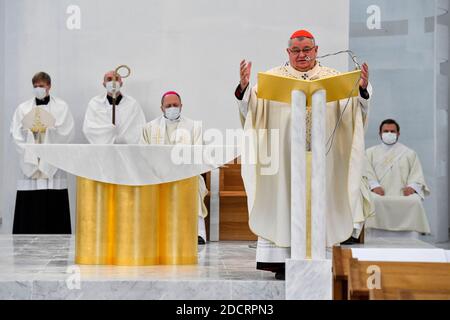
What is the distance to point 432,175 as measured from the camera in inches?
457

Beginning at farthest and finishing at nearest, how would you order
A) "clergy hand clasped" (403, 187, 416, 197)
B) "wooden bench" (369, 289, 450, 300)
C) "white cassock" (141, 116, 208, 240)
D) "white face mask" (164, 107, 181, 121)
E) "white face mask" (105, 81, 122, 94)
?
"clergy hand clasped" (403, 187, 416, 197)
"white face mask" (105, 81, 122, 94)
"white face mask" (164, 107, 181, 121)
"white cassock" (141, 116, 208, 240)
"wooden bench" (369, 289, 450, 300)

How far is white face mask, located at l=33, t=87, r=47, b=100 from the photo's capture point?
33.1 feet

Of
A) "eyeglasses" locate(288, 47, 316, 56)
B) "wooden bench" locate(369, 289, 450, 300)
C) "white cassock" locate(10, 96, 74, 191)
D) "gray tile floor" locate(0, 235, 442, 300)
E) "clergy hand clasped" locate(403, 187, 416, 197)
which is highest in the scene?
"eyeglasses" locate(288, 47, 316, 56)

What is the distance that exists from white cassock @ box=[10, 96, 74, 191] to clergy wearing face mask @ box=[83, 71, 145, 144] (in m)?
0.24

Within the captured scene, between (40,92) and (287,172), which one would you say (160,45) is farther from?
→ (287,172)

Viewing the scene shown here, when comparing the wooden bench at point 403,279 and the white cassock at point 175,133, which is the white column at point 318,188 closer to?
the wooden bench at point 403,279

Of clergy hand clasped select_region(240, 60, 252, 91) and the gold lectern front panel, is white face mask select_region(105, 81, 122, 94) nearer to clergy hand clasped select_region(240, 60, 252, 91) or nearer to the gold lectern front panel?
the gold lectern front panel

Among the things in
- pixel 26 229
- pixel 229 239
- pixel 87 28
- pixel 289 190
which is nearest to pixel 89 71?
pixel 87 28

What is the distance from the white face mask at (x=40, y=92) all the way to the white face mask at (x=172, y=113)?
1643 millimetres

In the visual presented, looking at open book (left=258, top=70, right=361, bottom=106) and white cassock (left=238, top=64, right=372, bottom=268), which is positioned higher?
open book (left=258, top=70, right=361, bottom=106)

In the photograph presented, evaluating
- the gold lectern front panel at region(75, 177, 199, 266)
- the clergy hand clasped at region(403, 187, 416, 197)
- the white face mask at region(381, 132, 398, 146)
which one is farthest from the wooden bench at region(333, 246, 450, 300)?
the white face mask at region(381, 132, 398, 146)

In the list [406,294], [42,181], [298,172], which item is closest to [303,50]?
[298,172]

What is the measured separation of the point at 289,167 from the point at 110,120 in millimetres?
4714

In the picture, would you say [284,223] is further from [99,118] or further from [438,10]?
[438,10]
